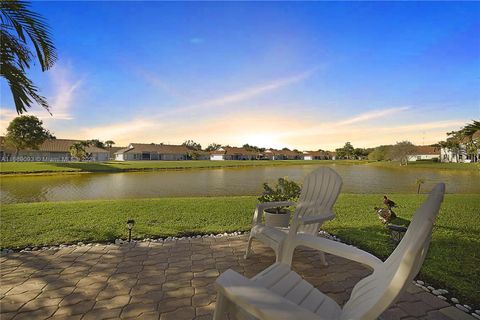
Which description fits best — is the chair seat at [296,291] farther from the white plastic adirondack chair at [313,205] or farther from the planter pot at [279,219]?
the planter pot at [279,219]

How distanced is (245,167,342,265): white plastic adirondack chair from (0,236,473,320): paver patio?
0.38 metres

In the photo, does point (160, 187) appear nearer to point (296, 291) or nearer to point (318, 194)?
point (318, 194)

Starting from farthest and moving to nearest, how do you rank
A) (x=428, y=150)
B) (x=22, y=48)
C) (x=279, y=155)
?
1. (x=279, y=155)
2. (x=428, y=150)
3. (x=22, y=48)

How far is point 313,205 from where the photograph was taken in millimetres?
3545

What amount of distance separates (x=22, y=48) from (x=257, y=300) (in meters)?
5.71

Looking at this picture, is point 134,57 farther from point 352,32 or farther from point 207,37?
point 352,32

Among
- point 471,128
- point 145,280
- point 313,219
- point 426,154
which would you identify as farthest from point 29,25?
point 426,154

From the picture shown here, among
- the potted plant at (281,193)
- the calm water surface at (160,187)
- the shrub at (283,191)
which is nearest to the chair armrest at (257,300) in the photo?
the potted plant at (281,193)

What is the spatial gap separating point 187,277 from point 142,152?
6944 cm

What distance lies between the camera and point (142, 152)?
6738 centimetres

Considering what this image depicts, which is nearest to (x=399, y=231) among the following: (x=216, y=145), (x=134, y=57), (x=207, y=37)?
(x=207, y=37)

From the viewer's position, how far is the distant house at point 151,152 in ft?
220

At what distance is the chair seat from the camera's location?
62.7 inches

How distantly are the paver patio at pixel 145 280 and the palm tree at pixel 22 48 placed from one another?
8.88ft
